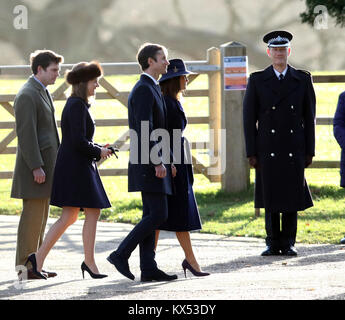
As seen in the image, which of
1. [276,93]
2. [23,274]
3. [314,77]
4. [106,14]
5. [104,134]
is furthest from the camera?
[106,14]

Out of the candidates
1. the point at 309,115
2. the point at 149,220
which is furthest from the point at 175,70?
the point at 309,115

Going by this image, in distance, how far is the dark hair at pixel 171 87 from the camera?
772 cm

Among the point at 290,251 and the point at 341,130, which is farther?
the point at 341,130

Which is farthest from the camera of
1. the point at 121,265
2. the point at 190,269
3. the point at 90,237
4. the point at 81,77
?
the point at 190,269

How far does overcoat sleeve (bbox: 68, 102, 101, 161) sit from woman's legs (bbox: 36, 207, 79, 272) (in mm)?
497

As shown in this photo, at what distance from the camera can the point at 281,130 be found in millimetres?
8969

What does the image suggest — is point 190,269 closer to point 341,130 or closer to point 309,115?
point 309,115

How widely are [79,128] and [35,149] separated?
47 cm

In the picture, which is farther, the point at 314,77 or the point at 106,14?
the point at 106,14

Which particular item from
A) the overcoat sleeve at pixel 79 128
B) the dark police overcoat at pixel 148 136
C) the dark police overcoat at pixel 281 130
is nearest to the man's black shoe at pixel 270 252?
the dark police overcoat at pixel 281 130

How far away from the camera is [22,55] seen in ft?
99.7
